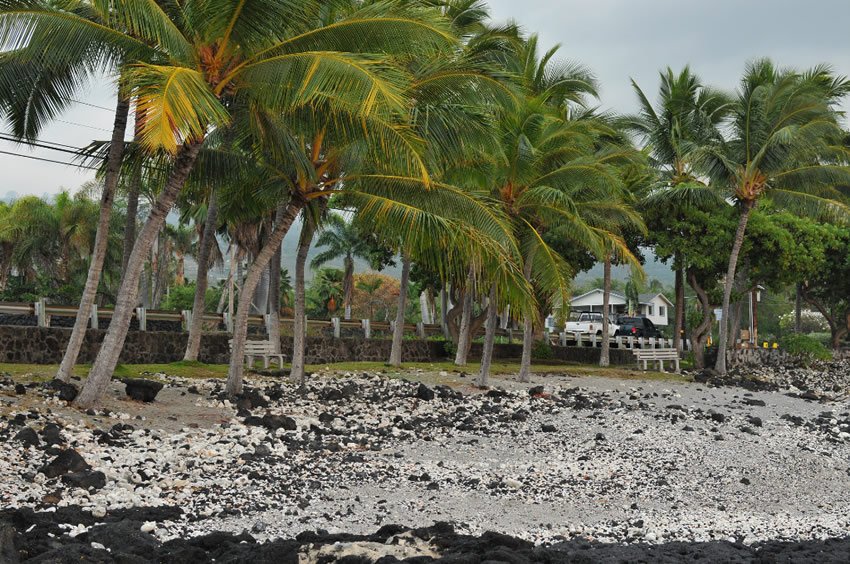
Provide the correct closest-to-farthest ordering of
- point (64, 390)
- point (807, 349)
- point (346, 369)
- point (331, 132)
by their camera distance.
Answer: point (64, 390) → point (331, 132) → point (346, 369) → point (807, 349)

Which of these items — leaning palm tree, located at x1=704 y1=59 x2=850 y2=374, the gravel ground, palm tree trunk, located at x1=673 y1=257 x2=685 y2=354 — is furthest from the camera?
palm tree trunk, located at x1=673 y1=257 x2=685 y2=354

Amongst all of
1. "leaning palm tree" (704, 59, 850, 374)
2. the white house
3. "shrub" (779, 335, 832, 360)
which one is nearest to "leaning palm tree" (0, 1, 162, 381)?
"leaning palm tree" (704, 59, 850, 374)

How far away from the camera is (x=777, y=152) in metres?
24.7

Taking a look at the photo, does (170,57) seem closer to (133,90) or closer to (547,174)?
(133,90)

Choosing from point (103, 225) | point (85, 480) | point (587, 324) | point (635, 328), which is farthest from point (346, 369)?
point (587, 324)

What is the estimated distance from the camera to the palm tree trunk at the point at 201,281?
62.3 ft

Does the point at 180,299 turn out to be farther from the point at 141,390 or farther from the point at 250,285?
the point at 141,390

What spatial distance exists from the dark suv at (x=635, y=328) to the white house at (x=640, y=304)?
28.3 m

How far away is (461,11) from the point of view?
22.1 metres

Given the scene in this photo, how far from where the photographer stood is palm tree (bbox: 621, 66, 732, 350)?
28328mm

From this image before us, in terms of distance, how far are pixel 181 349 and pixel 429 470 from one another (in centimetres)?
1326

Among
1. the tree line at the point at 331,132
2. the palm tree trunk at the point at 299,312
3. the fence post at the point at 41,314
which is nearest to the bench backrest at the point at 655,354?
the tree line at the point at 331,132

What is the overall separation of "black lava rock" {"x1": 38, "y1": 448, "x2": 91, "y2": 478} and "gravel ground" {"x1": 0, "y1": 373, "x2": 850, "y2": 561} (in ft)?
→ 0.10

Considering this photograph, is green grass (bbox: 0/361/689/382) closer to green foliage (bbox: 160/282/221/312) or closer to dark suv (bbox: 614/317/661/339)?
dark suv (bbox: 614/317/661/339)
